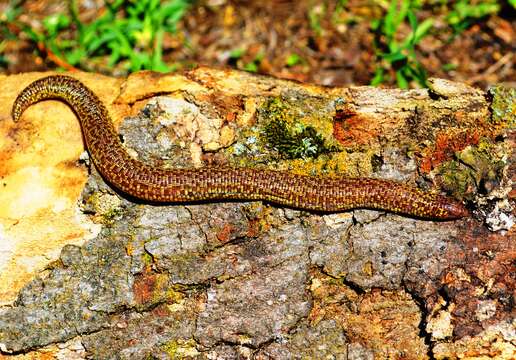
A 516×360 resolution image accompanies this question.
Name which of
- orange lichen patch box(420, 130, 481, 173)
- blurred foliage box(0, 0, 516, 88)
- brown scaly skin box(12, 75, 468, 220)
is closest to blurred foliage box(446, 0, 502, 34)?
blurred foliage box(0, 0, 516, 88)

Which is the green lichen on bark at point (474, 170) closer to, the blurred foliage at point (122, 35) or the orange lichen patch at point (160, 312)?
the orange lichen patch at point (160, 312)

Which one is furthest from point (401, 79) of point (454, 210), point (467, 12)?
point (454, 210)

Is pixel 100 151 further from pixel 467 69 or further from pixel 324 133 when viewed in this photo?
pixel 467 69

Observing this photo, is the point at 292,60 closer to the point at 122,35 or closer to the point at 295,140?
the point at 122,35

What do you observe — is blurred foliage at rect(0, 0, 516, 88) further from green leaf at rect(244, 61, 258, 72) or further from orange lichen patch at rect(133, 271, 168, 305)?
orange lichen patch at rect(133, 271, 168, 305)

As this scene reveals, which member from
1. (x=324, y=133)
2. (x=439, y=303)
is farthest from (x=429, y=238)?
(x=324, y=133)

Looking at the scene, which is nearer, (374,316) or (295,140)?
(374,316)

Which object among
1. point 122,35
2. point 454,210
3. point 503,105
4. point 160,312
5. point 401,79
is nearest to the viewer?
point 160,312
